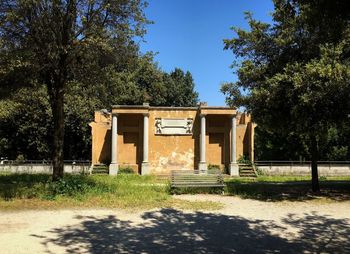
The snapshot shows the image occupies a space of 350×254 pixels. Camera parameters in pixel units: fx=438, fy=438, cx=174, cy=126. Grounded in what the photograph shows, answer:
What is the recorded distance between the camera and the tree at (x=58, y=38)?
15148mm

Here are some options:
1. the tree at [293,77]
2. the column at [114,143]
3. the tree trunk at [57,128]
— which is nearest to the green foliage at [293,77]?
the tree at [293,77]

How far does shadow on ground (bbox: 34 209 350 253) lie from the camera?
8453mm

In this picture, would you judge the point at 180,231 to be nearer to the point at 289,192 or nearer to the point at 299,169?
the point at 289,192

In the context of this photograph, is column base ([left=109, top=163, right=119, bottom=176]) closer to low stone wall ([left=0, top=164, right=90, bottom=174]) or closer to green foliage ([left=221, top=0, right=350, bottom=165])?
low stone wall ([left=0, top=164, right=90, bottom=174])

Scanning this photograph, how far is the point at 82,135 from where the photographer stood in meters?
40.3

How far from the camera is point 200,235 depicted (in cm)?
973

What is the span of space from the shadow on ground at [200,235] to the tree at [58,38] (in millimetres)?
6453

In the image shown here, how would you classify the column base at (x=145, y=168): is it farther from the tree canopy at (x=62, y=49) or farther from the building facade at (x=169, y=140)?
the tree canopy at (x=62, y=49)

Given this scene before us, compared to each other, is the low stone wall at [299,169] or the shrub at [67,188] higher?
the low stone wall at [299,169]

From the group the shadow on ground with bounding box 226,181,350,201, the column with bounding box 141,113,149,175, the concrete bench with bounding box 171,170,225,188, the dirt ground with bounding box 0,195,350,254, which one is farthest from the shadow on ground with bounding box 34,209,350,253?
the column with bounding box 141,113,149,175

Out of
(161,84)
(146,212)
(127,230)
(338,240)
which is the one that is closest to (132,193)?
(146,212)

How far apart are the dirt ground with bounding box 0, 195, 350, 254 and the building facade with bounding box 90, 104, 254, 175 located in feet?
61.2

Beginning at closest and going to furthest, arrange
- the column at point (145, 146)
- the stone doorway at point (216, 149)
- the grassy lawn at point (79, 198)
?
the grassy lawn at point (79, 198)
the column at point (145, 146)
the stone doorway at point (216, 149)

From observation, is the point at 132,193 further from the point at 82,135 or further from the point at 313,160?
the point at 82,135
